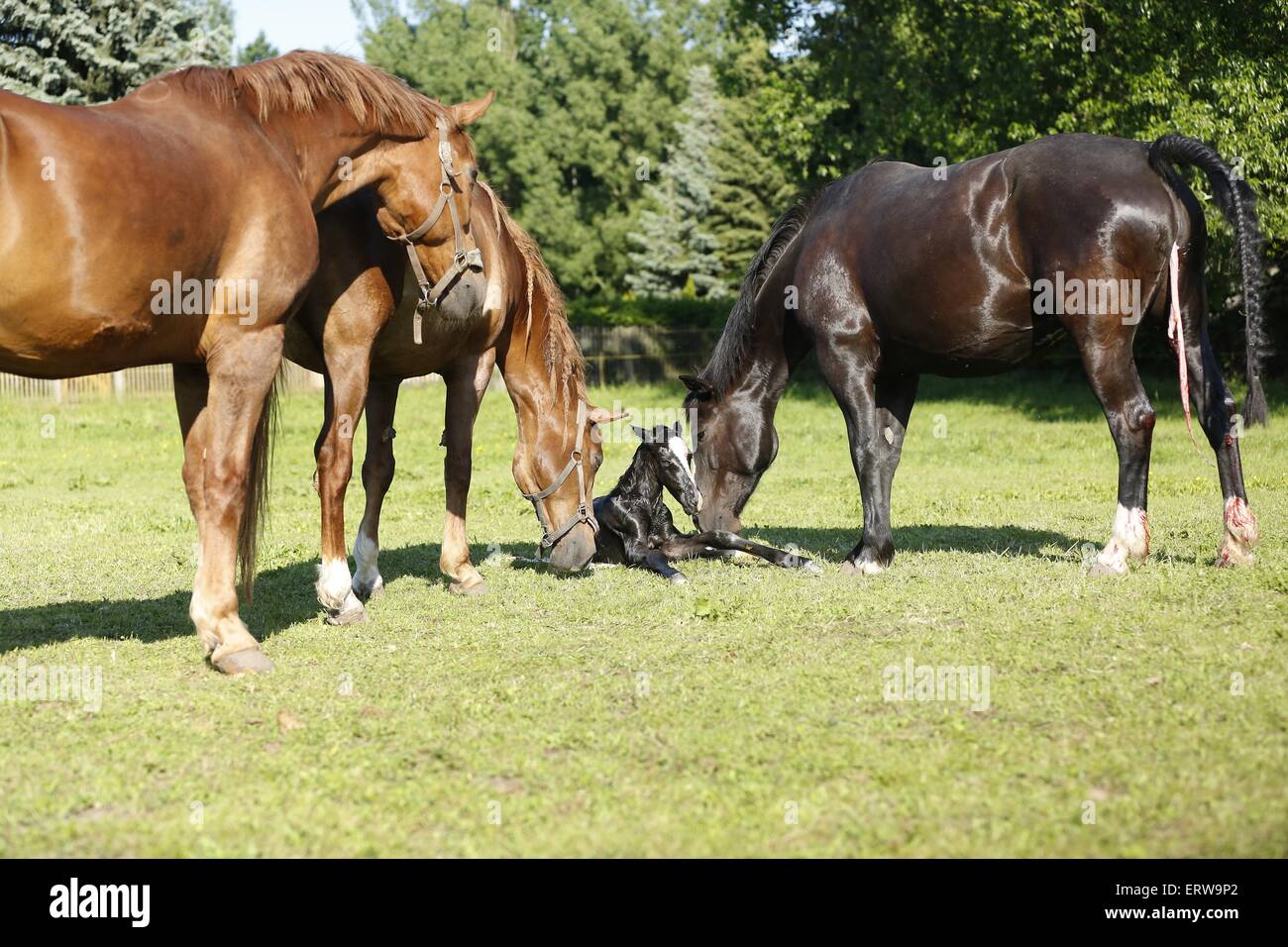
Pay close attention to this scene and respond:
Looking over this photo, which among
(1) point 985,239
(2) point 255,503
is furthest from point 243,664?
(1) point 985,239

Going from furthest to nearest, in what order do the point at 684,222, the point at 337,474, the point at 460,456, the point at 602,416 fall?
the point at 684,222, the point at 602,416, the point at 460,456, the point at 337,474

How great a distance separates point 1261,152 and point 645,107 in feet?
128

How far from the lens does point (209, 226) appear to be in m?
5.58

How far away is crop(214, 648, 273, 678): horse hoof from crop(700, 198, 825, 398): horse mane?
4.08 metres

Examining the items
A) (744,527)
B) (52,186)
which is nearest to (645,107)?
(744,527)

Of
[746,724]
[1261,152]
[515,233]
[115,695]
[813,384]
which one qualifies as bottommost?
[813,384]

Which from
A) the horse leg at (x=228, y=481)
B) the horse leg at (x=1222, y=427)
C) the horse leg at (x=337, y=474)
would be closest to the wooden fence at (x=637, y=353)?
the horse leg at (x=337, y=474)

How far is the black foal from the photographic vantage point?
884 centimetres

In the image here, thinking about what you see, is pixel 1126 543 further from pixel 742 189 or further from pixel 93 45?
pixel 742 189

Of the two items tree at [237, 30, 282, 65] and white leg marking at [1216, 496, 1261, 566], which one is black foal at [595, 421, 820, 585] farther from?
tree at [237, 30, 282, 65]

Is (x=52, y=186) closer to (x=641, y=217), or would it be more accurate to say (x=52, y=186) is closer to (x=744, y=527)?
(x=744, y=527)

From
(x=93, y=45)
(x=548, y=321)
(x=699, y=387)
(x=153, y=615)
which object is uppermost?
(x=93, y=45)

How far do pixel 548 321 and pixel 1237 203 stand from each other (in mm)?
4237
